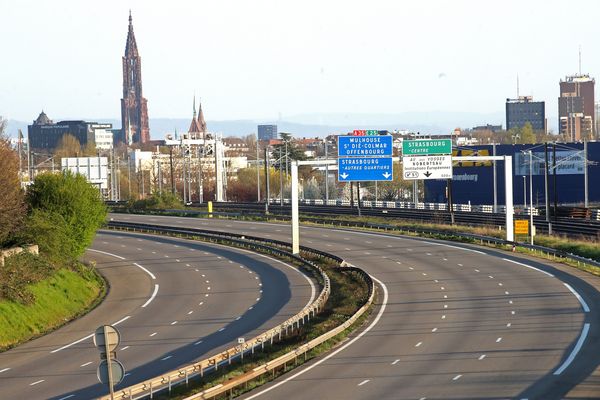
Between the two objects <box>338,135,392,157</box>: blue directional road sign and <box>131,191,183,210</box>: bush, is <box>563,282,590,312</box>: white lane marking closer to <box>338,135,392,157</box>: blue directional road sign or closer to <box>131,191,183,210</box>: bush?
Result: <box>338,135,392,157</box>: blue directional road sign

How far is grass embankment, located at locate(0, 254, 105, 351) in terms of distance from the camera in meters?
42.7

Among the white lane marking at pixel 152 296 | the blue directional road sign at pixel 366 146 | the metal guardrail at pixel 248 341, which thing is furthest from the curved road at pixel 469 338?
the white lane marking at pixel 152 296

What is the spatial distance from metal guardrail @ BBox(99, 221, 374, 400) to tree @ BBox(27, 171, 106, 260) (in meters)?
12.2

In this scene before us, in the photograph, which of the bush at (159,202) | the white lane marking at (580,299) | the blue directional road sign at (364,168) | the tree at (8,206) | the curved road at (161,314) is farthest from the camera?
the bush at (159,202)

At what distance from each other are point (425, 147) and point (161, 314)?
27113mm

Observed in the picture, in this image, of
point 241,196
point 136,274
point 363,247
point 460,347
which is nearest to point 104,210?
point 136,274

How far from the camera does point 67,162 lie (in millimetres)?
122688

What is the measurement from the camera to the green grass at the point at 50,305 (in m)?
42.2

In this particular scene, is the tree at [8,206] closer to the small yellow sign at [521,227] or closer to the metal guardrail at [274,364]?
the metal guardrail at [274,364]

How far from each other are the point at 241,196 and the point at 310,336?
→ 122 m

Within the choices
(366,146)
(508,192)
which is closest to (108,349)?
(366,146)

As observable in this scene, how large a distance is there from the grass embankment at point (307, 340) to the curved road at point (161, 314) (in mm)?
1749

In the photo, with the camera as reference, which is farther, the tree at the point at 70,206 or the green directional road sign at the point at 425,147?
the green directional road sign at the point at 425,147

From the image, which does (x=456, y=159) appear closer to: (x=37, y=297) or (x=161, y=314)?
(x=161, y=314)
